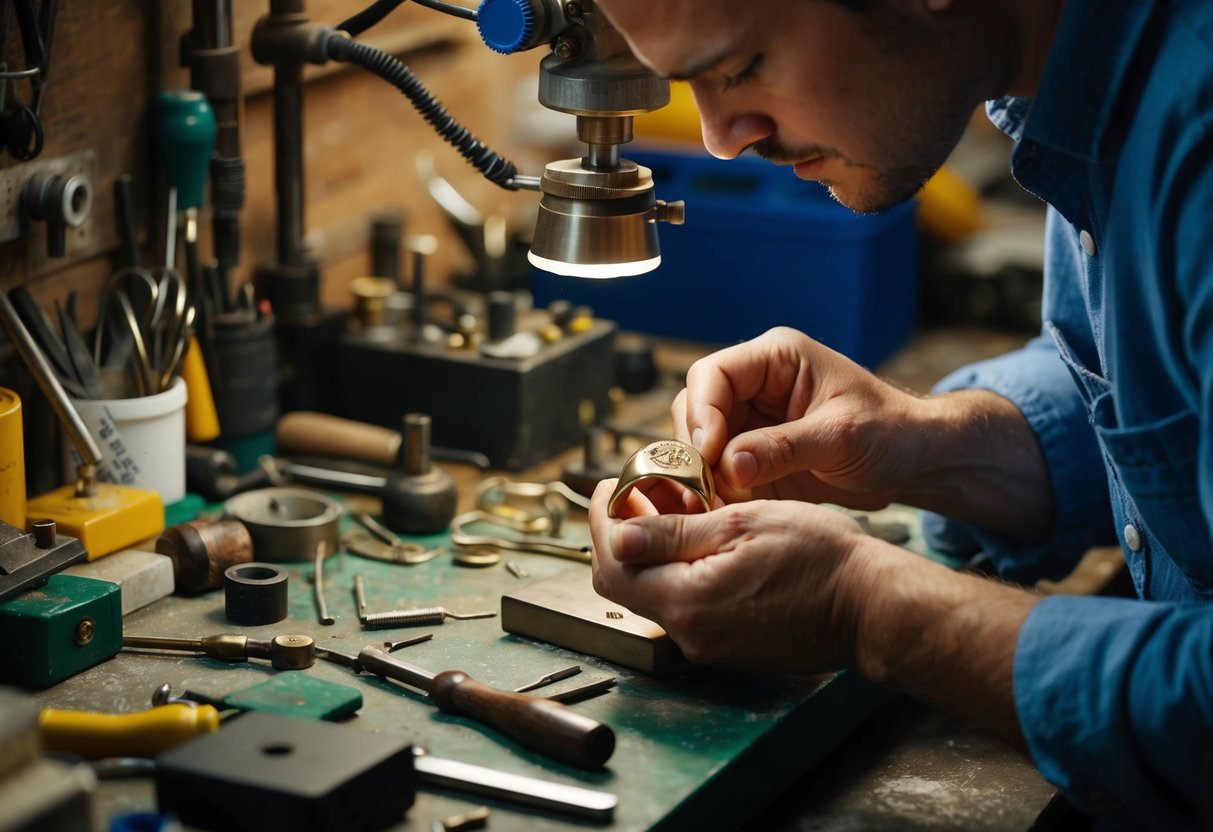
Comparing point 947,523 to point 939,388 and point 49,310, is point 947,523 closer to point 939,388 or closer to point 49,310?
point 939,388

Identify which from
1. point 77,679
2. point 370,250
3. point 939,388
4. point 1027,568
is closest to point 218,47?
point 370,250

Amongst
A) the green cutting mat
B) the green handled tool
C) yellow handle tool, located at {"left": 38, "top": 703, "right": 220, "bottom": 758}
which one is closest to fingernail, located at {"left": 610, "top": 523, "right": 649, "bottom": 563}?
the green cutting mat

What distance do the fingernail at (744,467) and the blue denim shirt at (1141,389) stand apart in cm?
34

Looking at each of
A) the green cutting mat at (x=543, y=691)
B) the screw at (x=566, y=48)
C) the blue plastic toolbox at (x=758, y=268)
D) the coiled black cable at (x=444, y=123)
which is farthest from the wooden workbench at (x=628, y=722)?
the blue plastic toolbox at (x=758, y=268)

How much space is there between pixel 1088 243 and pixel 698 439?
0.43 m

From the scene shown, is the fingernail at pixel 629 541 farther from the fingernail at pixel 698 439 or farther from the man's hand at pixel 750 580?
the fingernail at pixel 698 439

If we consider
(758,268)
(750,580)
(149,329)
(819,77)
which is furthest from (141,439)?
(758,268)

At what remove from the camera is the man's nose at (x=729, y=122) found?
1.35m

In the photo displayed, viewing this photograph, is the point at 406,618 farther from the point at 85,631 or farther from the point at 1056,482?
the point at 1056,482

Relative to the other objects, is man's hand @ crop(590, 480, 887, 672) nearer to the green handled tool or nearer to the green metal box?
the green metal box

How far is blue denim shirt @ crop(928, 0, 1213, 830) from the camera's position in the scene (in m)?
1.15

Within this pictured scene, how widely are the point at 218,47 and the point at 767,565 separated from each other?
1.03m

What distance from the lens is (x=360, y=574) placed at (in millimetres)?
1686

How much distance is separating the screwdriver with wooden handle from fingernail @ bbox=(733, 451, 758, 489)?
30 cm
